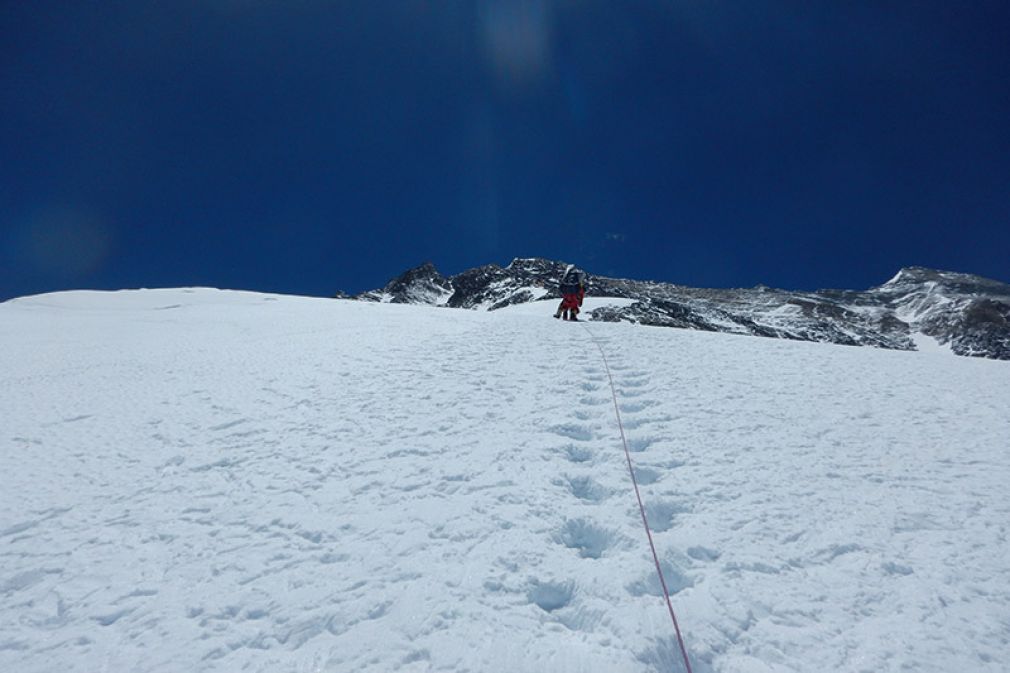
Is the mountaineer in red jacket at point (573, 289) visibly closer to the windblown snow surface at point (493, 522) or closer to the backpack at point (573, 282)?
the backpack at point (573, 282)

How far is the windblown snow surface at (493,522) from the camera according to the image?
3.51 metres

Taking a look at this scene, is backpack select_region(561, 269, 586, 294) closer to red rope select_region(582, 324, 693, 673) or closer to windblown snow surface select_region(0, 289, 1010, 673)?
windblown snow surface select_region(0, 289, 1010, 673)

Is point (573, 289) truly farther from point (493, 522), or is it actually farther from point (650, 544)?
point (650, 544)

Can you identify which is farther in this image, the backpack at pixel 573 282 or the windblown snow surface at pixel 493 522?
the backpack at pixel 573 282

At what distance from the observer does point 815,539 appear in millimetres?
4648

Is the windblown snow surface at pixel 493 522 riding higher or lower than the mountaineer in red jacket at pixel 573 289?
lower

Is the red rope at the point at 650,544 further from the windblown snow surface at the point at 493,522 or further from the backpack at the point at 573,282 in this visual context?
the backpack at the point at 573,282

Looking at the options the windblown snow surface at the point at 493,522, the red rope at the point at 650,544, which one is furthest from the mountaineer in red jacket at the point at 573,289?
the red rope at the point at 650,544

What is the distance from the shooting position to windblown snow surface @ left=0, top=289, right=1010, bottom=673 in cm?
351

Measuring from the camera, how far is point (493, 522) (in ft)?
16.0

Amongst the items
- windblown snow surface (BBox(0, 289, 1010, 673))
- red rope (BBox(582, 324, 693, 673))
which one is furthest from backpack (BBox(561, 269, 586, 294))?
red rope (BBox(582, 324, 693, 673))

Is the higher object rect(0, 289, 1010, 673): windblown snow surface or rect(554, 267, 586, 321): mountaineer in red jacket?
rect(554, 267, 586, 321): mountaineer in red jacket

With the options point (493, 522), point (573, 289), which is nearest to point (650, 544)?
point (493, 522)

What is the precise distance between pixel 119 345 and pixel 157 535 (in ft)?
34.9
